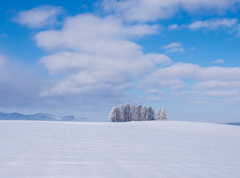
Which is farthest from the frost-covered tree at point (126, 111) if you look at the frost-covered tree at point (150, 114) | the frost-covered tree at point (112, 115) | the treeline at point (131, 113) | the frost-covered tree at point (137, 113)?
the frost-covered tree at point (150, 114)

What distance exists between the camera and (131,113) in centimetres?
6228

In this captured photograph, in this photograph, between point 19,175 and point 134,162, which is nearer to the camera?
point 19,175

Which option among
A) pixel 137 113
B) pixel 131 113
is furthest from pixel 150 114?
pixel 131 113

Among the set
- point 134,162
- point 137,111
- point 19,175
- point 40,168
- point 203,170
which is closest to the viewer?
point 19,175

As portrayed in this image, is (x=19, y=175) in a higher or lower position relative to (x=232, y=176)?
higher

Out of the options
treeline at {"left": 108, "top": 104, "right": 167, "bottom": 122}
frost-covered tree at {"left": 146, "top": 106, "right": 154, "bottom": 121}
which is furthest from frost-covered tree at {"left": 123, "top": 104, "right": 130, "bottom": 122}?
frost-covered tree at {"left": 146, "top": 106, "right": 154, "bottom": 121}

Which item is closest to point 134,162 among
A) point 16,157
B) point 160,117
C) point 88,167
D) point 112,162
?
point 112,162

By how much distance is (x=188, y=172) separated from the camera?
3.76 meters

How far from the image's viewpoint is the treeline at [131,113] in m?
59.0

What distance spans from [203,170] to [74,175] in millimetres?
2674

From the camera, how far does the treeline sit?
59.0 meters

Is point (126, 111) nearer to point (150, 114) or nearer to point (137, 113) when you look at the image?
point (137, 113)

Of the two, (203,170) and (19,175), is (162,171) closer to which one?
(203,170)

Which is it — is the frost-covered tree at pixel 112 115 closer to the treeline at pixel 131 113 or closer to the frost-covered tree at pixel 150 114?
the treeline at pixel 131 113
